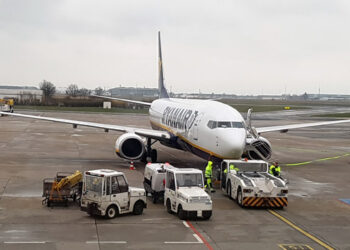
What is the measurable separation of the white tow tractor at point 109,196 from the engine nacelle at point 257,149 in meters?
12.2

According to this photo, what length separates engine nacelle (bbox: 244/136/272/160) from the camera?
102 feet

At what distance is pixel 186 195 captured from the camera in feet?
64.5

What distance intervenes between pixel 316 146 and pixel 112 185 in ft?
116

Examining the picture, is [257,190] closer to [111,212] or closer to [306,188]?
[306,188]

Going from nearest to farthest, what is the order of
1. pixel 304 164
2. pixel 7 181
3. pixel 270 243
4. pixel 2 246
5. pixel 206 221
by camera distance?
pixel 2 246, pixel 270 243, pixel 206 221, pixel 7 181, pixel 304 164

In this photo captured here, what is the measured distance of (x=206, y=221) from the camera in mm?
19625

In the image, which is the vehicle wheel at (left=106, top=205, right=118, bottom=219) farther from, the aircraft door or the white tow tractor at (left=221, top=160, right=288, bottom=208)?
the aircraft door

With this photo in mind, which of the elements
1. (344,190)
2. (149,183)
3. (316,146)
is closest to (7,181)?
(149,183)

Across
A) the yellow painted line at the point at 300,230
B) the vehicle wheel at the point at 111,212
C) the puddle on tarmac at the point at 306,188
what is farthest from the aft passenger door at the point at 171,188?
the puddle on tarmac at the point at 306,188

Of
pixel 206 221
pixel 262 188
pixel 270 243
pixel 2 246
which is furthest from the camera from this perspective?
pixel 262 188

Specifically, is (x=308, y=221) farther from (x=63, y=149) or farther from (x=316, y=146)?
(x=316, y=146)

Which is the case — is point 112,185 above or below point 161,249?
above

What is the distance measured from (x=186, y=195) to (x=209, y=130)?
29.3 ft

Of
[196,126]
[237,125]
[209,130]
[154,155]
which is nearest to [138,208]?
[209,130]
